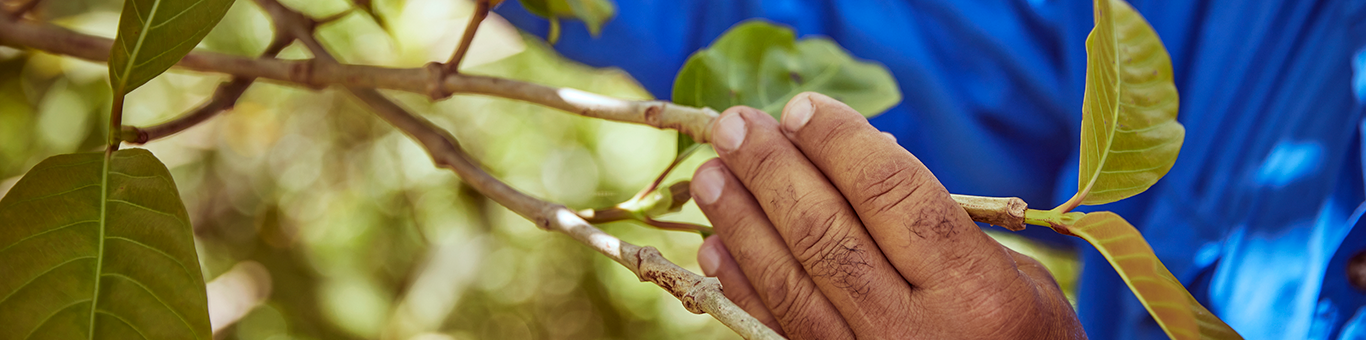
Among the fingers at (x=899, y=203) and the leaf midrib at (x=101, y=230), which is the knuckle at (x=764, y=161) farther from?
the leaf midrib at (x=101, y=230)

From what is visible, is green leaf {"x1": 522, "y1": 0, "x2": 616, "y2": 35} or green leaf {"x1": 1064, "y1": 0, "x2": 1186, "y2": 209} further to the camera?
green leaf {"x1": 522, "y1": 0, "x2": 616, "y2": 35}

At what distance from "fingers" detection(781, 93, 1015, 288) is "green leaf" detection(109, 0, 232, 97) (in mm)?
317

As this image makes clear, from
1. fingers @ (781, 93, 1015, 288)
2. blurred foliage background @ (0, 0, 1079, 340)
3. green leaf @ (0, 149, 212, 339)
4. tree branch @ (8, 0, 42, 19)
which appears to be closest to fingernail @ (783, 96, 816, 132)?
fingers @ (781, 93, 1015, 288)

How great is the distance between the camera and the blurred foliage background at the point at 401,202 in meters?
1.11

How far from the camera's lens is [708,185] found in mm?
426

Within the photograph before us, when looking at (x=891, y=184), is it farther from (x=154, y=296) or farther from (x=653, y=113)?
(x=154, y=296)

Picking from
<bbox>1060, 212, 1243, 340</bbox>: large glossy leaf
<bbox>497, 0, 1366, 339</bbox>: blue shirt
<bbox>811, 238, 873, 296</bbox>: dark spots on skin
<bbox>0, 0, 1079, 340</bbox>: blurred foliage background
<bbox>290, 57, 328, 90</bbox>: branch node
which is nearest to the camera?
<bbox>1060, 212, 1243, 340</bbox>: large glossy leaf

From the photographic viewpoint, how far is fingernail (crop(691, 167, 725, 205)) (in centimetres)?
42

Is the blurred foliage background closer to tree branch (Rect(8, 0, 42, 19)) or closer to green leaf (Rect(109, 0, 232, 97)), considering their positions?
tree branch (Rect(8, 0, 42, 19))

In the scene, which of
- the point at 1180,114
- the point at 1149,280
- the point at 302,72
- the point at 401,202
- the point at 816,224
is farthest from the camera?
→ the point at 401,202

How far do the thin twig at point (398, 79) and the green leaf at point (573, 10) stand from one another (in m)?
0.11

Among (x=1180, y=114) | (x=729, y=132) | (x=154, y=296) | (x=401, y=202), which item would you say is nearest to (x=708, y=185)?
(x=729, y=132)

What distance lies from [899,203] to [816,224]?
5cm

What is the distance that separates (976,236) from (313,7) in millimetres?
1176
